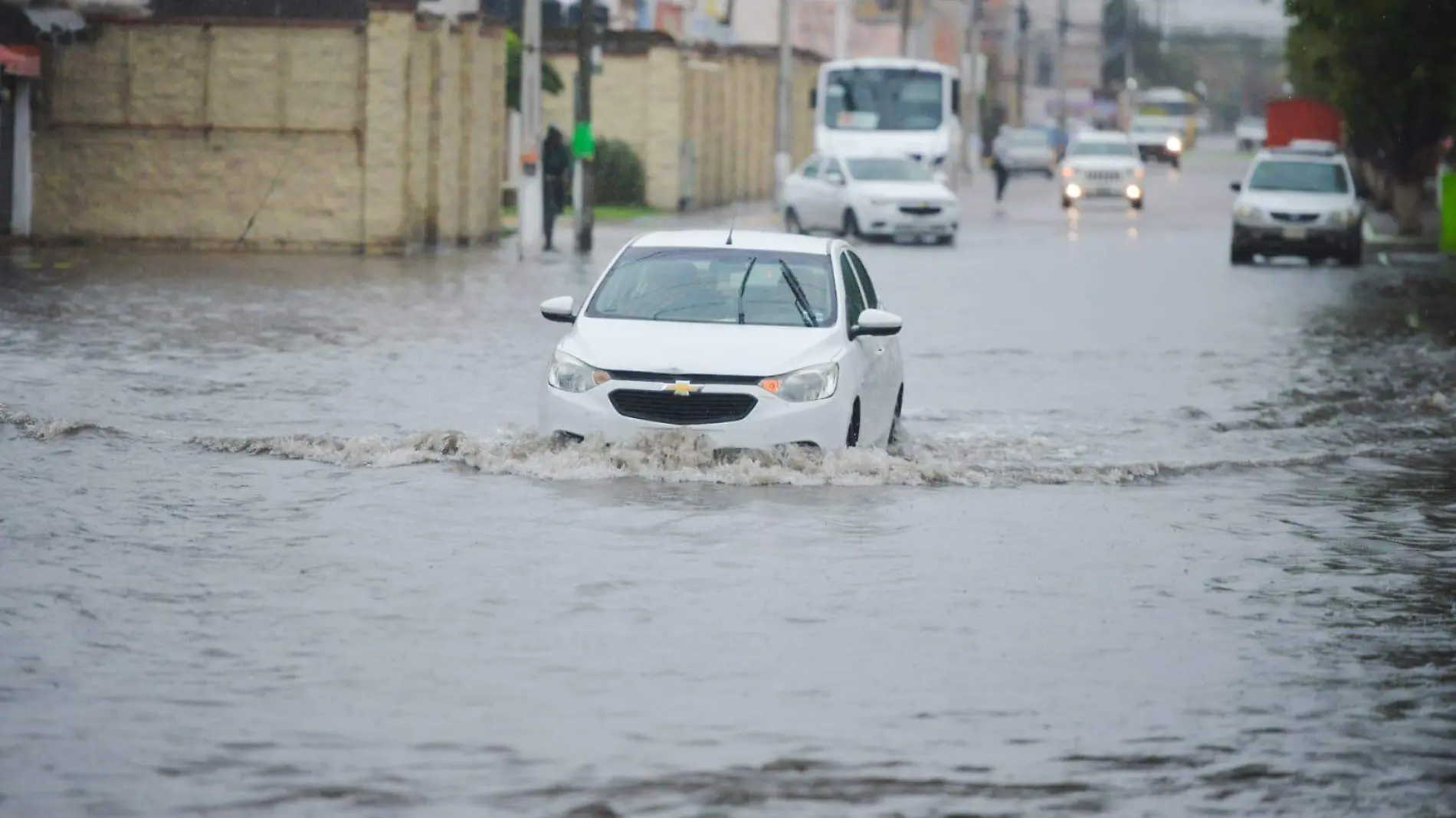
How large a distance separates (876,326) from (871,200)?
32.4 m

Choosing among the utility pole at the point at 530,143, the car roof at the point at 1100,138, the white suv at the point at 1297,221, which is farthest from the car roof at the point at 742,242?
the car roof at the point at 1100,138

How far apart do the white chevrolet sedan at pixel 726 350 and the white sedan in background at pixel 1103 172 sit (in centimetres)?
5075

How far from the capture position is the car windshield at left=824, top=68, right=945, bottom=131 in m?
61.7

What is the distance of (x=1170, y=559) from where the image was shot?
43.4ft

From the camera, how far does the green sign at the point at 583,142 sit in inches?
1618

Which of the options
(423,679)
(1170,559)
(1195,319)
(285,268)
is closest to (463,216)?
(285,268)

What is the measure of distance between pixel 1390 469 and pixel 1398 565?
4.47 meters

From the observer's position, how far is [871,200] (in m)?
48.3

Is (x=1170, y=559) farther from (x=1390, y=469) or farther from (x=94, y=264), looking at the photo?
(x=94, y=264)

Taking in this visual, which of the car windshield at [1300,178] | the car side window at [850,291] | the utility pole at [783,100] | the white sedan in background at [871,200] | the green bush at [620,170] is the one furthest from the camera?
the green bush at [620,170]

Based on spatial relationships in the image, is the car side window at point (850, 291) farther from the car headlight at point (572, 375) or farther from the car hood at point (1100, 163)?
the car hood at point (1100, 163)

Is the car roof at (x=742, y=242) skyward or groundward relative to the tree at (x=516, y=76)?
skyward

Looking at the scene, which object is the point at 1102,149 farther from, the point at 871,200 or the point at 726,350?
the point at 726,350

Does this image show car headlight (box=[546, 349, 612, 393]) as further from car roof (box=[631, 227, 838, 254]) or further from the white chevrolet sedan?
car roof (box=[631, 227, 838, 254])
